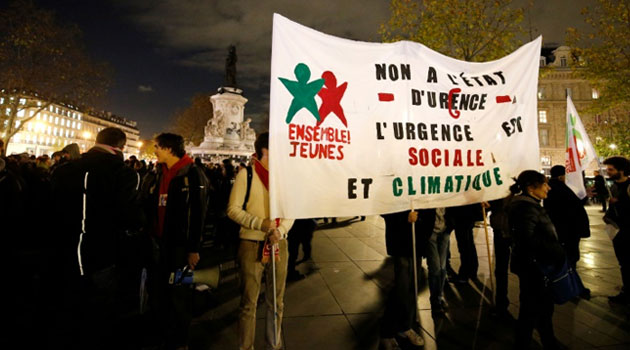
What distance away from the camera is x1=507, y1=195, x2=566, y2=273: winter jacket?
2.73 metres

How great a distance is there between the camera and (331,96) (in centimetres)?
278

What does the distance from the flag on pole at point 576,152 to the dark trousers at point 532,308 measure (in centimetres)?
197

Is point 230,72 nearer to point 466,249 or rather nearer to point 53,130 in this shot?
point 466,249

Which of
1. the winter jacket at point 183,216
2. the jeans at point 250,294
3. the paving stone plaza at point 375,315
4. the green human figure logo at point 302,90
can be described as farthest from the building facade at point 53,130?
the green human figure logo at point 302,90

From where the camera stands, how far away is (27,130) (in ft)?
242

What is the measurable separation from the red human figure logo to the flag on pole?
10.9ft

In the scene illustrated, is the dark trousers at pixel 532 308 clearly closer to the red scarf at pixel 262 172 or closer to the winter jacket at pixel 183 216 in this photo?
the red scarf at pixel 262 172

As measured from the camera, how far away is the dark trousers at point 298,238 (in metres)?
5.52

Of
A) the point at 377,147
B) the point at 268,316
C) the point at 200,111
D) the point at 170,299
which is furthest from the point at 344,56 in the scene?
the point at 200,111

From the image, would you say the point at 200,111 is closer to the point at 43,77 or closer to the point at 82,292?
the point at 43,77

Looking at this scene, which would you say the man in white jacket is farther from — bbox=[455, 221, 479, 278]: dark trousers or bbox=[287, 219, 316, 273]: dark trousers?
bbox=[455, 221, 479, 278]: dark trousers

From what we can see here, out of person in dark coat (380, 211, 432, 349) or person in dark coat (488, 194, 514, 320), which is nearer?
person in dark coat (380, 211, 432, 349)

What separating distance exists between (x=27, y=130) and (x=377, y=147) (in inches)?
3923

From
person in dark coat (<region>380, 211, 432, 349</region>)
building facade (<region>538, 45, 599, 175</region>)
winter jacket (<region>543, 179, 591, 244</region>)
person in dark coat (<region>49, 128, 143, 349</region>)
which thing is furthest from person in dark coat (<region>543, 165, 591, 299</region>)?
building facade (<region>538, 45, 599, 175</region>)
